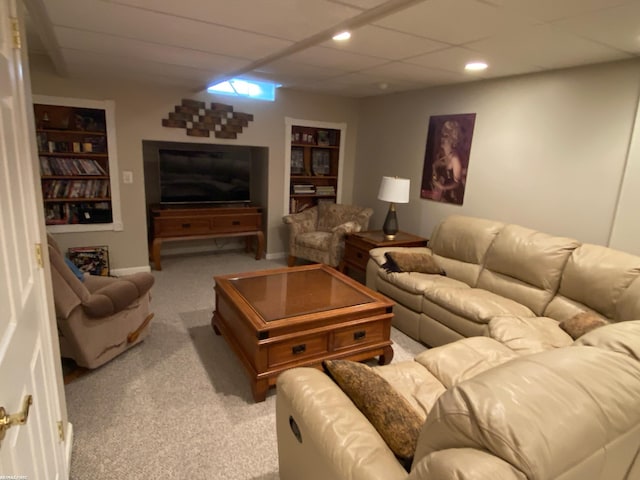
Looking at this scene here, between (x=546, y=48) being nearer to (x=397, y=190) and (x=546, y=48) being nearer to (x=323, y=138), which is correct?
(x=397, y=190)

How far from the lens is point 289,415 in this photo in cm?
148

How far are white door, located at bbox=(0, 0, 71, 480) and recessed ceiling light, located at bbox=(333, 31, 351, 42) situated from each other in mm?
1611

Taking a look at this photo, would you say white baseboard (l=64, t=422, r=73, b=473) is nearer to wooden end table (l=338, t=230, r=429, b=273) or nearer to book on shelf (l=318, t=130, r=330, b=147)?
wooden end table (l=338, t=230, r=429, b=273)

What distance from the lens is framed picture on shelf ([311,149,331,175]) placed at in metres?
5.58

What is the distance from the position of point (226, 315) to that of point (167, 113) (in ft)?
9.09

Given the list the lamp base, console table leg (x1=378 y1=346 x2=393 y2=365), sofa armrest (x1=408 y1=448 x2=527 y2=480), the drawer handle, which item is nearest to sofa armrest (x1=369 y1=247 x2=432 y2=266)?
the lamp base

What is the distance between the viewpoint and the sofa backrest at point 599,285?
2.35 meters

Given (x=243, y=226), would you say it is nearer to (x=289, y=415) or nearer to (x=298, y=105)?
(x=298, y=105)

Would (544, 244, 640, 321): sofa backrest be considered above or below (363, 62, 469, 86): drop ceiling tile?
below

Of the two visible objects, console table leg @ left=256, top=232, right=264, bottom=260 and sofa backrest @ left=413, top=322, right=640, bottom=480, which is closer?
sofa backrest @ left=413, top=322, right=640, bottom=480

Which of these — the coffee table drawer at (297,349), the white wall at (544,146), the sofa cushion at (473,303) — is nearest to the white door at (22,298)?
the coffee table drawer at (297,349)

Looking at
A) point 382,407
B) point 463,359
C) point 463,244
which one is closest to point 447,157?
point 463,244

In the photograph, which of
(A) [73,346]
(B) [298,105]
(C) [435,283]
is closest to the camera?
(A) [73,346]

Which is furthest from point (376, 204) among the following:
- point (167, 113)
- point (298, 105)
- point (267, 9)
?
point (267, 9)
